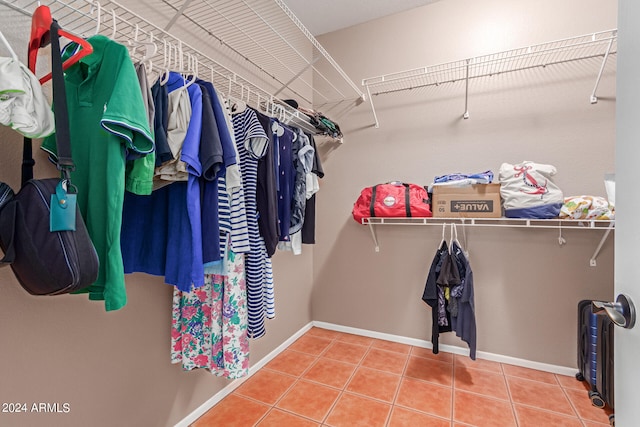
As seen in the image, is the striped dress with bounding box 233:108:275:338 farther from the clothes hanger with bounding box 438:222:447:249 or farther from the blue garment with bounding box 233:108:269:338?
the clothes hanger with bounding box 438:222:447:249

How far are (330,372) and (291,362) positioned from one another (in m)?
0.33

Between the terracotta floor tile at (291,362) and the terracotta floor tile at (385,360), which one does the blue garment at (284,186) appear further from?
the terracotta floor tile at (385,360)

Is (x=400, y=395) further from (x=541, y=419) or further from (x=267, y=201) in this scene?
(x=267, y=201)

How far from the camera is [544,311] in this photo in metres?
2.02

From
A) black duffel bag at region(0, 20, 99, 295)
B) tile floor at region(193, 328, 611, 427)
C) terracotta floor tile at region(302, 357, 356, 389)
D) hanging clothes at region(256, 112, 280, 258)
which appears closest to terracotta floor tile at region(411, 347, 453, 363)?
tile floor at region(193, 328, 611, 427)

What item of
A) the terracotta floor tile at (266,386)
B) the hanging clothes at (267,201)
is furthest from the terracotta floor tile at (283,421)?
the hanging clothes at (267,201)

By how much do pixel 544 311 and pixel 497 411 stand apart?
84 cm

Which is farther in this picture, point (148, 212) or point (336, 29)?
point (336, 29)

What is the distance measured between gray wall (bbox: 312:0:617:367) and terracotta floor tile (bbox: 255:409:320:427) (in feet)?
3.81

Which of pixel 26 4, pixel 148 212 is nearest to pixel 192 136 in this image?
pixel 148 212

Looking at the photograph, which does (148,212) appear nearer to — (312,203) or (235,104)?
(235,104)

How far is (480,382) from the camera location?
1896 mm

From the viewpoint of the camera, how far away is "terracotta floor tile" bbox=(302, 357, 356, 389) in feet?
6.27

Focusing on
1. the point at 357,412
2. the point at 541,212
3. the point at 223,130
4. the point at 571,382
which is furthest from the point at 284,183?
the point at 571,382
